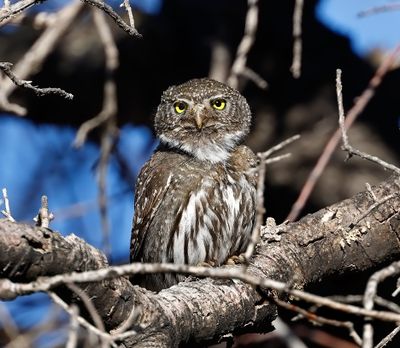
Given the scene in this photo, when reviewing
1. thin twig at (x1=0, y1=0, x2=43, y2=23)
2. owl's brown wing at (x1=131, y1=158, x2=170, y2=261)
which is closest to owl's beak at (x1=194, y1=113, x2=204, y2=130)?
owl's brown wing at (x1=131, y1=158, x2=170, y2=261)

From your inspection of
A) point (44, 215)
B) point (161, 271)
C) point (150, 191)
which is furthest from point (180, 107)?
point (161, 271)

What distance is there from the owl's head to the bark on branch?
1.18 meters

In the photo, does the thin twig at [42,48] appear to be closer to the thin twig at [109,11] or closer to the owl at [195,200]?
the owl at [195,200]

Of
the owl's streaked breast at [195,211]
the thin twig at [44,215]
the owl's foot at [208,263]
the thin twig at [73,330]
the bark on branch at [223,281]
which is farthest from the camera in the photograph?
the owl's streaked breast at [195,211]

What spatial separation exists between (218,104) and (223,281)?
203 cm

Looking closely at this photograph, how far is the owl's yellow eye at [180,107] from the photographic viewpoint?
5.62 meters

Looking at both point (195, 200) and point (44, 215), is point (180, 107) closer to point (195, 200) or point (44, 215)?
point (195, 200)

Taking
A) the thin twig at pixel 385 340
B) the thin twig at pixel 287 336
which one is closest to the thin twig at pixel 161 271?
the thin twig at pixel 385 340

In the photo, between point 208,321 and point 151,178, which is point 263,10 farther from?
point 208,321

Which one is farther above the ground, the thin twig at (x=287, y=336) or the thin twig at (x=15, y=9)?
the thin twig at (x=15, y=9)

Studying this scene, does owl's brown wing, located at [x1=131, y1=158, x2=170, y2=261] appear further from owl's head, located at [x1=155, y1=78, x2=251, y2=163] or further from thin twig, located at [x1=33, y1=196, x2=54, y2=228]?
thin twig, located at [x1=33, y1=196, x2=54, y2=228]

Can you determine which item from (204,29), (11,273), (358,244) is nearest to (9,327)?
(358,244)

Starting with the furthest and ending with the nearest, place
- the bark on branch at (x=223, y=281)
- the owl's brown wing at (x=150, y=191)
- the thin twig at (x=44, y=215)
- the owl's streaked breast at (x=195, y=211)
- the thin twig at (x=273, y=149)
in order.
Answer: the owl's brown wing at (x=150, y=191) < the owl's streaked breast at (x=195, y=211) < the thin twig at (x=44, y=215) < the bark on branch at (x=223, y=281) < the thin twig at (x=273, y=149)

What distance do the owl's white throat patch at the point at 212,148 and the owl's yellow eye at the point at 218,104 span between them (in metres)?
0.22
